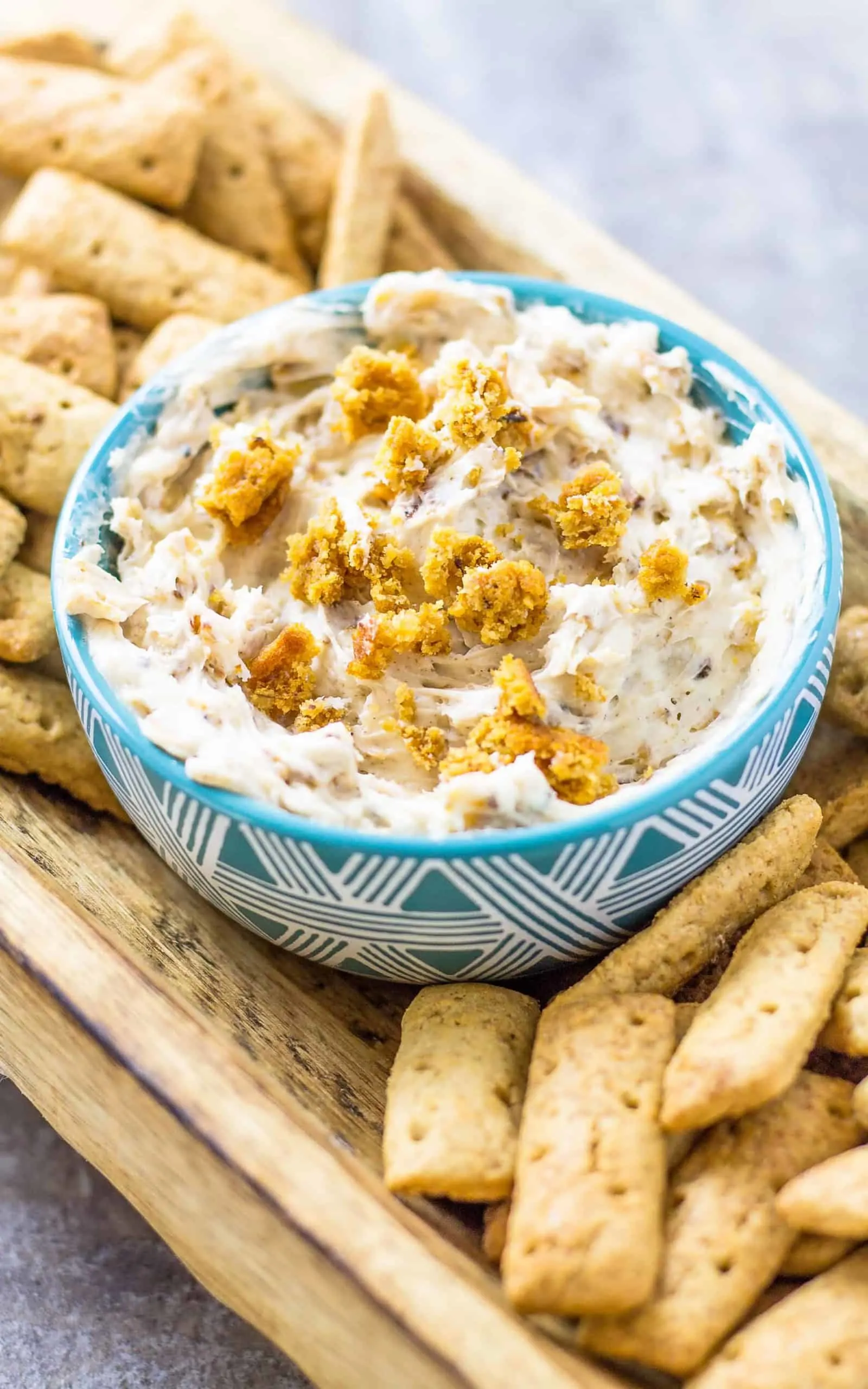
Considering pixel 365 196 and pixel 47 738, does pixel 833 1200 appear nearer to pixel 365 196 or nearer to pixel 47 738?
pixel 47 738

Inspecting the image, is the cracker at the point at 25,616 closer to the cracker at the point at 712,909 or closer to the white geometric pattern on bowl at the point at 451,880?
the white geometric pattern on bowl at the point at 451,880

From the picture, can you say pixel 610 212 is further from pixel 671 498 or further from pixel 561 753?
pixel 561 753

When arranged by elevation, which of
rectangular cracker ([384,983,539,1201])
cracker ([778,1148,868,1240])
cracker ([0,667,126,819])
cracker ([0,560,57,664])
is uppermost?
cracker ([778,1148,868,1240])

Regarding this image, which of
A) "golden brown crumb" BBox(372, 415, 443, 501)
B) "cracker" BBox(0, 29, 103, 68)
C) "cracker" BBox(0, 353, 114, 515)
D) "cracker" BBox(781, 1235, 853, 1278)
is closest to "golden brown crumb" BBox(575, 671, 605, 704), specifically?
"golden brown crumb" BBox(372, 415, 443, 501)

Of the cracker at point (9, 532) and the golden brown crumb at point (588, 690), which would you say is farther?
the cracker at point (9, 532)

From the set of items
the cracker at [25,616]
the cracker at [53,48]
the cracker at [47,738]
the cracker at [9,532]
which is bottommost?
the cracker at [47,738]

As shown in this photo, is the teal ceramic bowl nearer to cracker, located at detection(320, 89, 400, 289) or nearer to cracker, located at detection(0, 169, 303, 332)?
cracker, located at detection(0, 169, 303, 332)

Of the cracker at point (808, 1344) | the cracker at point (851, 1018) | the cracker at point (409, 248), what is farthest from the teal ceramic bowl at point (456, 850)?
the cracker at point (409, 248)
